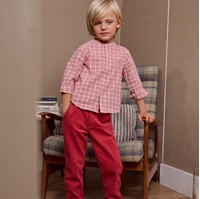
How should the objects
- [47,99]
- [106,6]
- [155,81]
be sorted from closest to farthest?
[106,6]
[155,81]
[47,99]

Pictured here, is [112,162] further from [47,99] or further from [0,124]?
[0,124]

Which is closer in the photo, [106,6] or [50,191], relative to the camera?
[106,6]

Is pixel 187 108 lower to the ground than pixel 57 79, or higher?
lower

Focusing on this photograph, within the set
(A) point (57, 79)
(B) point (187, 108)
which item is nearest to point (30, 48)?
(B) point (187, 108)

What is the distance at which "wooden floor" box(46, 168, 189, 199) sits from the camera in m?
2.26

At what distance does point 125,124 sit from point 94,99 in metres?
0.63

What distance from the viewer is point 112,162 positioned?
68.1 inches

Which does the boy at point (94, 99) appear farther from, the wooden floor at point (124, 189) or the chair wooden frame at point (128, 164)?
the wooden floor at point (124, 189)

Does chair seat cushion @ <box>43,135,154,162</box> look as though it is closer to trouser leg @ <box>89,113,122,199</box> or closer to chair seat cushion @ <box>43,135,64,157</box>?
chair seat cushion @ <box>43,135,64,157</box>

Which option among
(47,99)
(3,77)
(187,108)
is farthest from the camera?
(47,99)

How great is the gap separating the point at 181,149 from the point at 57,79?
1334 mm

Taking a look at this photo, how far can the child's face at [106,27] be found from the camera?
66.4 inches

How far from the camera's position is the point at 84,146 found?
1.77 meters

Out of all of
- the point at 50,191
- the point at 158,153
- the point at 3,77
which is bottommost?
the point at 50,191
